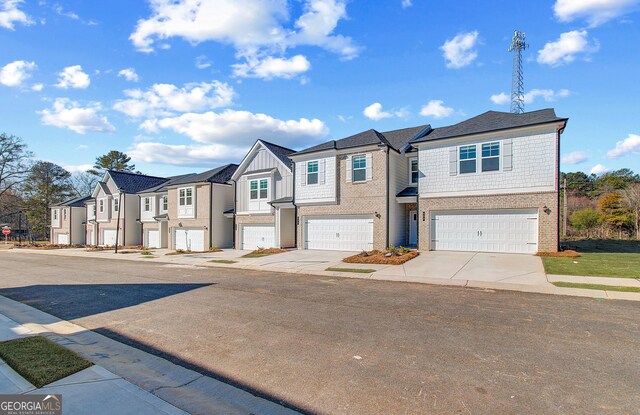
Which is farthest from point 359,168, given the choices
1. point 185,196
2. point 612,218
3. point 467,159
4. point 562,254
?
point 612,218

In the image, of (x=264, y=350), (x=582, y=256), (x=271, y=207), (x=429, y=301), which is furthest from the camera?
(x=271, y=207)

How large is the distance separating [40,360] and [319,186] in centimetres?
1757

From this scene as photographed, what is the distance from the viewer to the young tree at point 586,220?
29531 mm

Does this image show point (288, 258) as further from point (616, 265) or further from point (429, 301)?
point (616, 265)

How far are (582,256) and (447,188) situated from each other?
659 centimetres

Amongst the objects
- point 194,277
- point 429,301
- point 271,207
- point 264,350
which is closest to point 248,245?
point 271,207

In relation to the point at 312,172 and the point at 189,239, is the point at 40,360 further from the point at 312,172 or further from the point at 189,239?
the point at 189,239

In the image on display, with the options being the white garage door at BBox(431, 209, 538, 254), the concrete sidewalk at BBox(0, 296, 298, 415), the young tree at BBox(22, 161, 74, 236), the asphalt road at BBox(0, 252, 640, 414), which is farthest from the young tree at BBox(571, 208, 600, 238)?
the young tree at BBox(22, 161, 74, 236)

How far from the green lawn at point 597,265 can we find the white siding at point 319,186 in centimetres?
1165

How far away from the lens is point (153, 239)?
34688mm

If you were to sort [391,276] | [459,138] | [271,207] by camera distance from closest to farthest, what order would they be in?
[391,276] < [459,138] < [271,207]

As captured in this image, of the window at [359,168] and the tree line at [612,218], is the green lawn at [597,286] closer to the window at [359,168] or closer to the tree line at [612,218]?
the window at [359,168]

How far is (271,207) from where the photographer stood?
24.4m

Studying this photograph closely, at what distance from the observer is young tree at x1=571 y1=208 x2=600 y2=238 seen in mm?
29531
